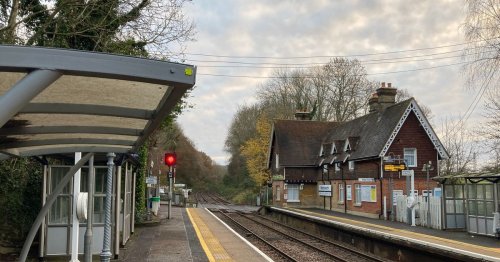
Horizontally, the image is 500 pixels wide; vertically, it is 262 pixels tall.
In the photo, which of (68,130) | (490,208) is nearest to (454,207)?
(490,208)

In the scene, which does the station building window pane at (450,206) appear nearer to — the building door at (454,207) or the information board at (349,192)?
the building door at (454,207)

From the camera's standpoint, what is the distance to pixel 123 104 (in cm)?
439

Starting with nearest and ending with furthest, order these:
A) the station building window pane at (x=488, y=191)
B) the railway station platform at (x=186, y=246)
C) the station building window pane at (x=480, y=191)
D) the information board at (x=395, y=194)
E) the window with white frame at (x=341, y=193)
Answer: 1. the railway station platform at (x=186, y=246)
2. the station building window pane at (x=488, y=191)
3. the station building window pane at (x=480, y=191)
4. the information board at (x=395, y=194)
5. the window with white frame at (x=341, y=193)

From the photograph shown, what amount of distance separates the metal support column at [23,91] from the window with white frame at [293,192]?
1621 inches

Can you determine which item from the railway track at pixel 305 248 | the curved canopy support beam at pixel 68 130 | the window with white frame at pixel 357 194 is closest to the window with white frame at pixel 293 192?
the window with white frame at pixel 357 194

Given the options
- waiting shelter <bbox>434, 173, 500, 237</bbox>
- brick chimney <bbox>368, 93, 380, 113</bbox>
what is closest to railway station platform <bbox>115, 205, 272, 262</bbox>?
waiting shelter <bbox>434, 173, 500, 237</bbox>

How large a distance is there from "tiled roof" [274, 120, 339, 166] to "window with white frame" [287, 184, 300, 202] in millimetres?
1951

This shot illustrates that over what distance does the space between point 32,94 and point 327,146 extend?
41.5 m

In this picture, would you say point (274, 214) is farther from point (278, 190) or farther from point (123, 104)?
point (123, 104)

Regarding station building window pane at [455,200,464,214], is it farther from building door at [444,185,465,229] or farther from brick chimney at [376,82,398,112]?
brick chimney at [376,82,398,112]

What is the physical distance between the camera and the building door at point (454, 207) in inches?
849

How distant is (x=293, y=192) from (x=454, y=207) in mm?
22843

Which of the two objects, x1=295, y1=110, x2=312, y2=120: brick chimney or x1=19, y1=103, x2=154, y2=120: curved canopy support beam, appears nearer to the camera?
x1=19, y1=103, x2=154, y2=120: curved canopy support beam

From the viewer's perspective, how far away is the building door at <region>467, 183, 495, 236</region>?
19.0 metres
